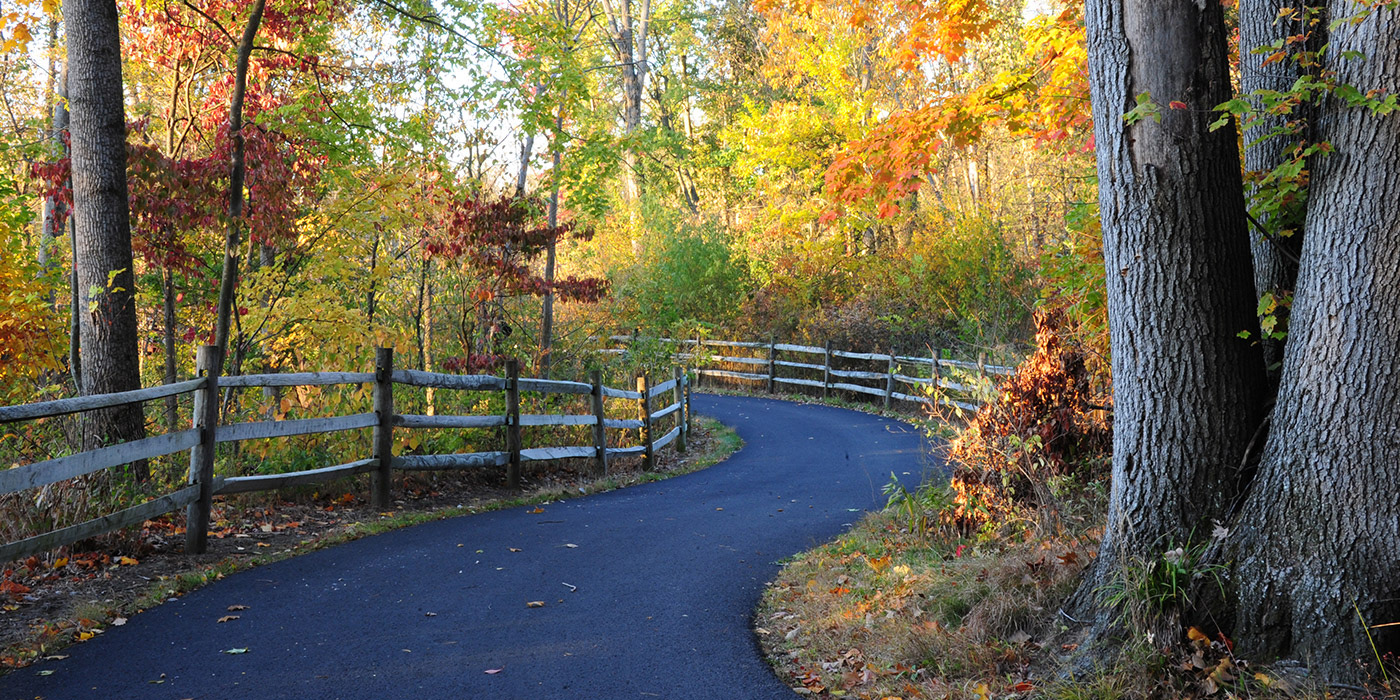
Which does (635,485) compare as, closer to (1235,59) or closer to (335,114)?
(335,114)

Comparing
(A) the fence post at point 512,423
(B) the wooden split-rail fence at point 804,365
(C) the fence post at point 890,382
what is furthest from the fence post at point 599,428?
(C) the fence post at point 890,382

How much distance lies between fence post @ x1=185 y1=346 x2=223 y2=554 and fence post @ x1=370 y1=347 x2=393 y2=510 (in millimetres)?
1953

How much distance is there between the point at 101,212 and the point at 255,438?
7.35 feet

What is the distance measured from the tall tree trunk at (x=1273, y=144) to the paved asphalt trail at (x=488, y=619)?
3128mm

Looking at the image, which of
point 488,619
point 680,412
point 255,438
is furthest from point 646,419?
point 488,619

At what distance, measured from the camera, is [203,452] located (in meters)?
6.76

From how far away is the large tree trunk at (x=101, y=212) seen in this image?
7562mm

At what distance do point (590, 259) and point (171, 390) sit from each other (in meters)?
24.2

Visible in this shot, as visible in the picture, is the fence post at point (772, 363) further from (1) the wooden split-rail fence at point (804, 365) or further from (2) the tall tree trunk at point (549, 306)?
(2) the tall tree trunk at point (549, 306)

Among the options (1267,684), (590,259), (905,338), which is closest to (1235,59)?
(1267,684)

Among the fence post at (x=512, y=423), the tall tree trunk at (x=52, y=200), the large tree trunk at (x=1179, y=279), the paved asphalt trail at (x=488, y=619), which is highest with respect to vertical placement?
the tall tree trunk at (x=52, y=200)

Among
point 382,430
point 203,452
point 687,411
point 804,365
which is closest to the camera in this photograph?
point 203,452

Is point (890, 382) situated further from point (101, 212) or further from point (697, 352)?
point (101, 212)

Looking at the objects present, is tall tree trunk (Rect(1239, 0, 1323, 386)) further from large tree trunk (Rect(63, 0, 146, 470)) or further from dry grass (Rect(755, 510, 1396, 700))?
large tree trunk (Rect(63, 0, 146, 470))
